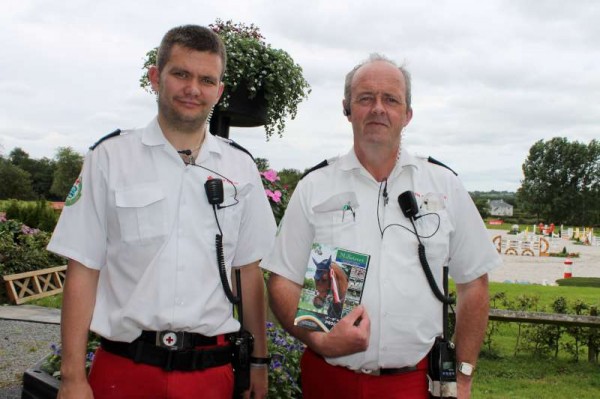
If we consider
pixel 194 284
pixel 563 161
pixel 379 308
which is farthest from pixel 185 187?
pixel 563 161

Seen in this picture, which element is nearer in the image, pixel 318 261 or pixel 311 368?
pixel 318 261

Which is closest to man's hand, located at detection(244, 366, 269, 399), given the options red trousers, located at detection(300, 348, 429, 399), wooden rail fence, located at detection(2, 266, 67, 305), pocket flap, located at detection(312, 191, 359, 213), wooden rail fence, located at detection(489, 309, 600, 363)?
red trousers, located at detection(300, 348, 429, 399)

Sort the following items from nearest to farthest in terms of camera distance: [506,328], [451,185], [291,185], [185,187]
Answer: [185,187] < [451,185] < [291,185] < [506,328]

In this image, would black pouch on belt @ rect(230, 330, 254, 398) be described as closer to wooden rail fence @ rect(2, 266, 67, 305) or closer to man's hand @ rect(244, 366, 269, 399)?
man's hand @ rect(244, 366, 269, 399)

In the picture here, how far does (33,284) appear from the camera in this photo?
1195cm

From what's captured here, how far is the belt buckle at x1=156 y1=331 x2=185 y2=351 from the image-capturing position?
244 cm

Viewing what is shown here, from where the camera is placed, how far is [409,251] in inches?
104

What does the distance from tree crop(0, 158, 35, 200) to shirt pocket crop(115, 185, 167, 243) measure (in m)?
65.0

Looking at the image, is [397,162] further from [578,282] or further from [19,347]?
[578,282]

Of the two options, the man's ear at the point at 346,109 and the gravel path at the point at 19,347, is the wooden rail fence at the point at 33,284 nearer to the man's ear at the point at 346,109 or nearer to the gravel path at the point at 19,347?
the gravel path at the point at 19,347

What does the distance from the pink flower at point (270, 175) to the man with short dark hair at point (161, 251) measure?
2.00m

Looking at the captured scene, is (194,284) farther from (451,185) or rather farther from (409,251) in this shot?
(451,185)

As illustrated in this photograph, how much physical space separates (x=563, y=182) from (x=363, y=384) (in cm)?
9260

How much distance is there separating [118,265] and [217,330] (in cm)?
51
